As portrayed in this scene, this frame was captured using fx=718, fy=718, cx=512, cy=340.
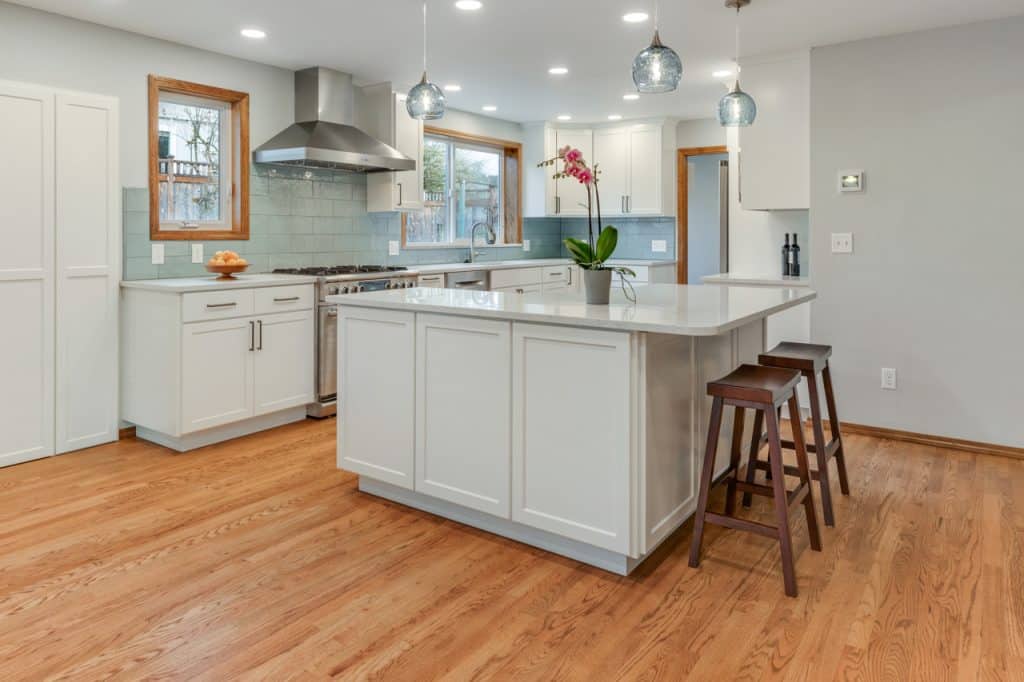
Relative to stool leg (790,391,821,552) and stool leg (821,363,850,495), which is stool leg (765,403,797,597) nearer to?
stool leg (790,391,821,552)

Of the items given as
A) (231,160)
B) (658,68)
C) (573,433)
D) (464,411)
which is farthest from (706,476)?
(231,160)

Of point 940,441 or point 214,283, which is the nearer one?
point 214,283

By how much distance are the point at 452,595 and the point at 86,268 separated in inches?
113

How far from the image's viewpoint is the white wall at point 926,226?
3846mm

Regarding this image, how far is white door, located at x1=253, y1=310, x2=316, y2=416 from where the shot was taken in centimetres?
427

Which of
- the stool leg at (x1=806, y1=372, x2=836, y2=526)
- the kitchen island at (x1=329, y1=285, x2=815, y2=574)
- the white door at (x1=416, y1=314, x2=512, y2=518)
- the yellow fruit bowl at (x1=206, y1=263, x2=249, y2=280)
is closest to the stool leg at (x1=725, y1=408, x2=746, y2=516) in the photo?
the kitchen island at (x1=329, y1=285, x2=815, y2=574)

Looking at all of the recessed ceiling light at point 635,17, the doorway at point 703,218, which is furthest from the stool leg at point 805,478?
the doorway at point 703,218

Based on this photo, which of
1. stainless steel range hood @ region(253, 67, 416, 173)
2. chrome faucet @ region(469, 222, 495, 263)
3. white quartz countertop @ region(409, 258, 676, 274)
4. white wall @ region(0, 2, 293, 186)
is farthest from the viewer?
chrome faucet @ region(469, 222, 495, 263)

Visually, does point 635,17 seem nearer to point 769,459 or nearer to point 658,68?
point 658,68

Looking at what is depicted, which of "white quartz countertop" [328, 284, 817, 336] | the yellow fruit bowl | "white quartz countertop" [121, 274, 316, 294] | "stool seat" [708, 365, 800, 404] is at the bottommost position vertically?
"stool seat" [708, 365, 800, 404]

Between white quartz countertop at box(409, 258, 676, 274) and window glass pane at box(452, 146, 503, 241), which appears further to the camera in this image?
window glass pane at box(452, 146, 503, 241)

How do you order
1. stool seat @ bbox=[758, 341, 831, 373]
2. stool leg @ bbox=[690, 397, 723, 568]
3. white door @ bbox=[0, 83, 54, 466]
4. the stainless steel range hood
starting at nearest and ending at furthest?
stool leg @ bbox=[690, 397, 723, 568] → stool seat @ bbox=[758, 341, 831, 373] → white door @ bbox=[0, 83, 54, 466] → the stainless steel range hood

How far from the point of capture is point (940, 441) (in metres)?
4.09

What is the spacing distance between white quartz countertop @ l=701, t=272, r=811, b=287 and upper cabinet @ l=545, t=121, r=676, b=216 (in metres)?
2.25
